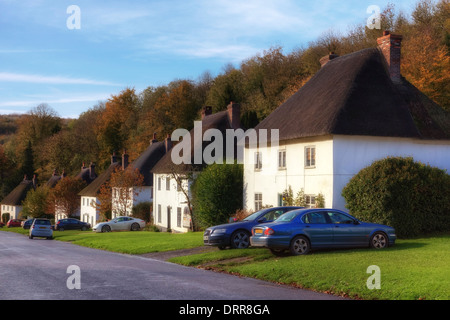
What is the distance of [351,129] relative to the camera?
88.7ft

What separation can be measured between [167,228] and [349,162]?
2654 cm

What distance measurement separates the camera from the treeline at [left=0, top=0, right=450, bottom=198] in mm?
43303

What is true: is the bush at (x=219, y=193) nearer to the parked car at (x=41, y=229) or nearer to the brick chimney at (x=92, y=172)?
the parked car at (x=41, y=229)

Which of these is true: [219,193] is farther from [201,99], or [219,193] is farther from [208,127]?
[201,99]

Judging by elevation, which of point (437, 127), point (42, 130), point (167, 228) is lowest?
point (167, 228)

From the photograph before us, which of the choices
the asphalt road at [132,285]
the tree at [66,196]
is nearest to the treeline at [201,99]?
the tree at [66,196]

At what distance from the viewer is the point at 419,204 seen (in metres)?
24.3

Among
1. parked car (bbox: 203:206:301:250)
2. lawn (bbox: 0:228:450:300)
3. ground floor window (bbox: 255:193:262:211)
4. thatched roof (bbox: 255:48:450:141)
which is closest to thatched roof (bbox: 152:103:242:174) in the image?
ground floor window (bbox: 255:193:262:211)

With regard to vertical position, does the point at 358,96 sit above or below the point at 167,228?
above

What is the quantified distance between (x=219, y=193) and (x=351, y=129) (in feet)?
41.7

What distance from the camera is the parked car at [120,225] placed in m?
49.8

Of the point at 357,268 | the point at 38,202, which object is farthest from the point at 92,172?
the point at 357,268
